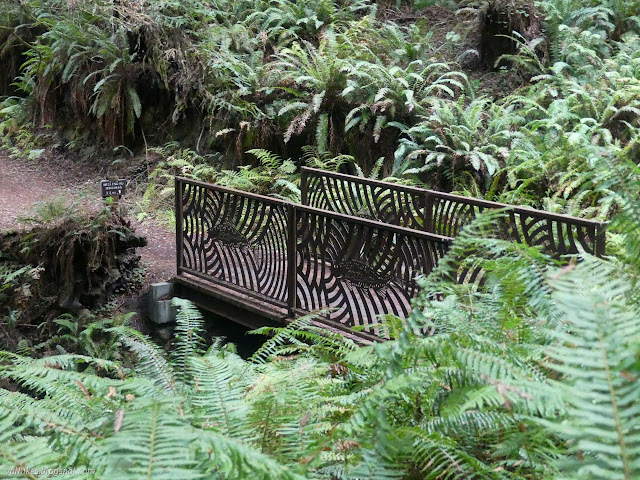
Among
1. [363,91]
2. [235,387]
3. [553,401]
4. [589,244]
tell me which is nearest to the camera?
[553,401]

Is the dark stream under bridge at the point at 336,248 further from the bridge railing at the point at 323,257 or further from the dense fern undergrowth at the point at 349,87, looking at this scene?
the dense fern undergrowth at the point at 349,87

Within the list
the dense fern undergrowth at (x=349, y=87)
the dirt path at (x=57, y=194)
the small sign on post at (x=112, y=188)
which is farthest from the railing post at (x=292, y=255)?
the dense fern undergrowth at (x=349, y=87)

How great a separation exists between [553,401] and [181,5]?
10.8 metres

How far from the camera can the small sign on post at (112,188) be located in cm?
693

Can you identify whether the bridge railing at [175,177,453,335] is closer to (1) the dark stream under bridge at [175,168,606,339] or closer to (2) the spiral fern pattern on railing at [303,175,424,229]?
(1) the dark stream under bridge at [175,168,606,339]

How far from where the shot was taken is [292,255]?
547 cm

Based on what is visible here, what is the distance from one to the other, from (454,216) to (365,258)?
1.24 m

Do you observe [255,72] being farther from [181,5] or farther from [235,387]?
[235,387]

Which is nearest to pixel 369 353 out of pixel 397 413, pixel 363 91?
pixel 397 413

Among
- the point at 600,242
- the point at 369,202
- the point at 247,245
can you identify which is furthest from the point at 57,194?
the point at 600,242

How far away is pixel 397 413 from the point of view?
1617mm

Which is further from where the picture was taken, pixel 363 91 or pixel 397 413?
pixel 363 91

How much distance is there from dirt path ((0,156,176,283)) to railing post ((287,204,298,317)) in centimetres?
213

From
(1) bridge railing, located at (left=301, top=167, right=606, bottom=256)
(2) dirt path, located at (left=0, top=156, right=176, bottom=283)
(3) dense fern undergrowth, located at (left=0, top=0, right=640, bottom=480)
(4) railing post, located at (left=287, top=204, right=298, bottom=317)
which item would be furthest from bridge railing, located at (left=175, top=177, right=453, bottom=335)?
(2) dirt path, located at (left=0, top=156, right=176, bottom=283)
